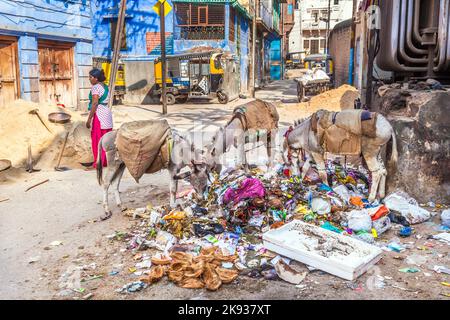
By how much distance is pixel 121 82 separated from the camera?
72.8 ft

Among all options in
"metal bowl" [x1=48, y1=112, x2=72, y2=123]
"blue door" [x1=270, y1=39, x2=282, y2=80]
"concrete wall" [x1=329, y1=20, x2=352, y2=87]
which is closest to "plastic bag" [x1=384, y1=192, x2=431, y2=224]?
"metal bowl" [x1=48, y1=112, x2=72, y2=123]

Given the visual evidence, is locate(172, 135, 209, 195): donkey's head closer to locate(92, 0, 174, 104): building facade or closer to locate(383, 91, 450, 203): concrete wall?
locate(383, 91, 450, 203): concrete wall

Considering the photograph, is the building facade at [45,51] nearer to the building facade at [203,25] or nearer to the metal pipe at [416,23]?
the building facade at [203,25]

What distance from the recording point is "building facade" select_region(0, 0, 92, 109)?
12062 mm

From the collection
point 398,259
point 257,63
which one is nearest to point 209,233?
point 398,259

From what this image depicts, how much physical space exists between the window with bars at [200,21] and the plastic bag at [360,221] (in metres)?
18.6

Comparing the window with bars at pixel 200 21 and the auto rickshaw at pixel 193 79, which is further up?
the window with bars at pixel 200 21

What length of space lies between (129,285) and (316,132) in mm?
3780

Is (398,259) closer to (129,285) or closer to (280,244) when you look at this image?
(280,244)

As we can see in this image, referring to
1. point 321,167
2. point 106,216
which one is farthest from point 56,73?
point 321,167

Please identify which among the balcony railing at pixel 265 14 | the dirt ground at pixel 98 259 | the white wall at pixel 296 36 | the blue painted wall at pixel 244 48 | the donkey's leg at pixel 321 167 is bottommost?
the dirt ground at pixel 98 259

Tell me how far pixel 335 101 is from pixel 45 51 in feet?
33.9

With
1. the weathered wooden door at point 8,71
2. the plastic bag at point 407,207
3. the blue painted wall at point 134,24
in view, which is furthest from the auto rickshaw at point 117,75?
the plastic bag at point 407,207

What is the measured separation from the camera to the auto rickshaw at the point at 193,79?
20.5 m
